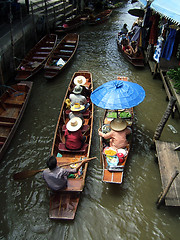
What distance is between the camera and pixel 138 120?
877 cm

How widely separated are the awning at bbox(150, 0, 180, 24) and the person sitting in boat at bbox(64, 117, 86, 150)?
4996mm

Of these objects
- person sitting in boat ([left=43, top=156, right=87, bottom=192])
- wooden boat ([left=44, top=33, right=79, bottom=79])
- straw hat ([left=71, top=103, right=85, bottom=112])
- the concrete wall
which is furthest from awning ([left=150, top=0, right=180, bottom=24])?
the concrete wall

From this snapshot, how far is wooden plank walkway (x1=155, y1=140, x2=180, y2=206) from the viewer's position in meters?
5.16

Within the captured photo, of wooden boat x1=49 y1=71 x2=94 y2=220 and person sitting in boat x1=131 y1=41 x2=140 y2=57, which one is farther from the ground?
person sitting in boat x1=131 y1=41 x2=140 y2=57

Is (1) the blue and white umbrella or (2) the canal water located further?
(1) the blue and white umbrella

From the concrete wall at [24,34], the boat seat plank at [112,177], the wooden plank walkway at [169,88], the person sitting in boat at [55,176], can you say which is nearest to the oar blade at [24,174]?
the person sitting in boat at [55,176]

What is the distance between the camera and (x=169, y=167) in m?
5.85

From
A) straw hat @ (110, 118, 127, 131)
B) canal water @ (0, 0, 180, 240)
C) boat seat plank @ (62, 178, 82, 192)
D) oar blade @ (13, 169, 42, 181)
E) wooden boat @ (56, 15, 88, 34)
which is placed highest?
wooden boat @ (56, 15, 88, 34)

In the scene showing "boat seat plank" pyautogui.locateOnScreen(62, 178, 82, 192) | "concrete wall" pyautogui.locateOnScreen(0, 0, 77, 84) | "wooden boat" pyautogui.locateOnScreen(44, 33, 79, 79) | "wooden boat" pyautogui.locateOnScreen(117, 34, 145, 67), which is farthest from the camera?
"wooden boat" pyautogui.locateOnScreen(117, 34, 145, 67)

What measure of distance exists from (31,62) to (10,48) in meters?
1.47

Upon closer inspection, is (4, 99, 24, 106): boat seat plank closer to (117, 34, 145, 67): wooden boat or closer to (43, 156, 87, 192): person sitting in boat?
(43, 156, 87, 192): person sitting in boat

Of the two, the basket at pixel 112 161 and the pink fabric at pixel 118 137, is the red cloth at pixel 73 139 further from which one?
the basket at pixel 112 161

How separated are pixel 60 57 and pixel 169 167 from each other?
9.71m

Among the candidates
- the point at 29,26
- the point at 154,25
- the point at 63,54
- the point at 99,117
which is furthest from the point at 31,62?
the point at 154,25
